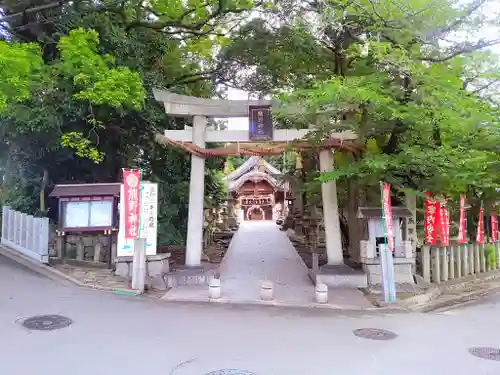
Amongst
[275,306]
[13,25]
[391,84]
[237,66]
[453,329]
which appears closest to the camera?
[453,329]

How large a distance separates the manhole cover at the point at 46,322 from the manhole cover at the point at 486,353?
732 cm

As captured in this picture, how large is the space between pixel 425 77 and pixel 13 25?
47.1 ft

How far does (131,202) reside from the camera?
11.8 meters

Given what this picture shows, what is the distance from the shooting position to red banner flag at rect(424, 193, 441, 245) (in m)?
14.2

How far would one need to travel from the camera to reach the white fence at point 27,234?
531 inches

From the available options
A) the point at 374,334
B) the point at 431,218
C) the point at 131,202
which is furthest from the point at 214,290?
the point at 431,218

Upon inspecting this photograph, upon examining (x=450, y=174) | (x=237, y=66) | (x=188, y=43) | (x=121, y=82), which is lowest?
(x=450, y=174)

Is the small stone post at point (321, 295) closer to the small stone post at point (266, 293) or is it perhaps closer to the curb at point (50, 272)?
the small stone post at point (266, 293)

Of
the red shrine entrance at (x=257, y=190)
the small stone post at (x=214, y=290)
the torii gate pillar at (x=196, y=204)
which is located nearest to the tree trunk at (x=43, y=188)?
the torii gate pillar at (x=196, y=204)

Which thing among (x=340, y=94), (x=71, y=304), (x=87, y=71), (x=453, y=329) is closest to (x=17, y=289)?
(x=71, y=304)

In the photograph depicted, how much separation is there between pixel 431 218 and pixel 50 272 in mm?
11959

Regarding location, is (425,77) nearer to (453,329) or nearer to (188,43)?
(453,329)

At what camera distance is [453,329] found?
29.7 ft

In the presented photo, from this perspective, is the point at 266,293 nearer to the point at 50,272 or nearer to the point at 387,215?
the point at 387,215
